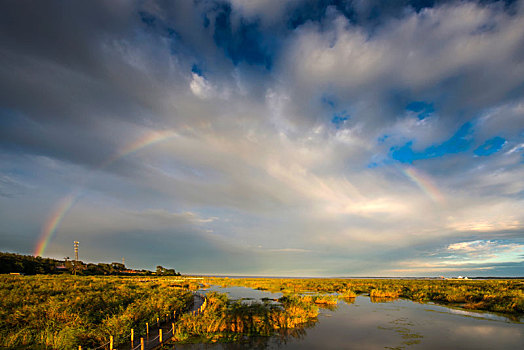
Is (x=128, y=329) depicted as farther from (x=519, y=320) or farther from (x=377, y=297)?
(x=377, y=297)

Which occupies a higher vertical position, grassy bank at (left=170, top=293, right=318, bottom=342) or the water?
grassy bank at (left=170, top=293, right=318, bottom=342)

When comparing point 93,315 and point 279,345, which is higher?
point 93,315

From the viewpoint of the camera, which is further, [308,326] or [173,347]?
[308,326]

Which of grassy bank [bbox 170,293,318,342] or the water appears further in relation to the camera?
grassy bank [bbox 170,293,318,342]

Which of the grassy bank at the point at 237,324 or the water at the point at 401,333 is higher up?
the grassy bank at the point at 237,324

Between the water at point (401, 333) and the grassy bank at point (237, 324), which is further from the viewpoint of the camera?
the grassy bank at point (237, 324)

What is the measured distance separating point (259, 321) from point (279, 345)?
482cm

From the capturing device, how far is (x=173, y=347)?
16656 millimetres

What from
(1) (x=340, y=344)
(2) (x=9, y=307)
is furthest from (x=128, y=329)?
(1) (x=340, y=344)

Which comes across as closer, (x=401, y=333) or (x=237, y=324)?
(x=237, y=324)

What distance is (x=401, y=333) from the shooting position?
21703mm

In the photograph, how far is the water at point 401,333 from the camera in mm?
18375

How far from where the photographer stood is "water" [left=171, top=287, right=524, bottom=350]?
18.4 m

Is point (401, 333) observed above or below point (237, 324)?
below
